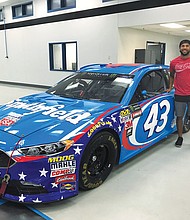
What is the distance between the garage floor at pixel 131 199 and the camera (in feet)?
6.97

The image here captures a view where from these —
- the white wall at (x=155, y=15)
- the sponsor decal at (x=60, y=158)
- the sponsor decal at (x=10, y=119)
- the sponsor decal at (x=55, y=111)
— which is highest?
the white wall at (x=155, y=15)

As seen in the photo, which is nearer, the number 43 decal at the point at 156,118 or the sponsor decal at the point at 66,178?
the sponsor decal at the point at 66,178

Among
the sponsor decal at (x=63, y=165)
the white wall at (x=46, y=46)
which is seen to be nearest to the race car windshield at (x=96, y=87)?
the sponsor decal at (x=63, y=165)

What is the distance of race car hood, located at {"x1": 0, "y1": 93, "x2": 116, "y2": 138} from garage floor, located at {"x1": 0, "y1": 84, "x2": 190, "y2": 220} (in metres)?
0.70

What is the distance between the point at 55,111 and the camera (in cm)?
255

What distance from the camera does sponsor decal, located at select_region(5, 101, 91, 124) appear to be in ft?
7.79

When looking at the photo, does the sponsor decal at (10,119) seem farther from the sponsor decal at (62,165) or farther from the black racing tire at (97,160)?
the black racing tire at (97,160)

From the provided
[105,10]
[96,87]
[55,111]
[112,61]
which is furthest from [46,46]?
[55,111]

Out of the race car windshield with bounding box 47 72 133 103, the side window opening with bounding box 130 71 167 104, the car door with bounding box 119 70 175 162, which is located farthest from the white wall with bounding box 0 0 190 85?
the race car windshield with bounding box 47 72 133 103

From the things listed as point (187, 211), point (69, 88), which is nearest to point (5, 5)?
point (69, 88)

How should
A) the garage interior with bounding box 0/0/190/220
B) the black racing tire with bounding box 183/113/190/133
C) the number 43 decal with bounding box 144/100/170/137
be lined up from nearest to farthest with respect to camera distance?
the garage interior with bounding box 0/0/190/220
the number 43 decal with bounding box 144/100/170/137
the black racing tire with bounding box 183/113/190/133

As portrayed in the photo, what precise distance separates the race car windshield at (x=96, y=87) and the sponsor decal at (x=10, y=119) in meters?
0.79

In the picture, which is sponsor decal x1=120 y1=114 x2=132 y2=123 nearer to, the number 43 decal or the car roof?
the number 43 decal

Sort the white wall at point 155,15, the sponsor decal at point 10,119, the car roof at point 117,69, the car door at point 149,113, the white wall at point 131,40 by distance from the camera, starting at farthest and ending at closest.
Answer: the white wall at point 131,40, the white wall at point 155,15, the car roof at point 117,69, the car door at point 149,113, the sponsor decal at point 10,119
